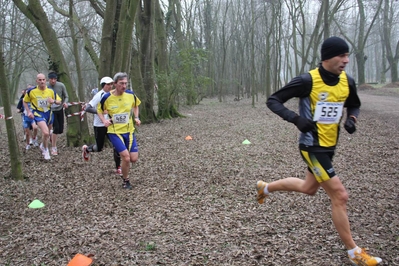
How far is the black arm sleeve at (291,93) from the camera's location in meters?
3.24

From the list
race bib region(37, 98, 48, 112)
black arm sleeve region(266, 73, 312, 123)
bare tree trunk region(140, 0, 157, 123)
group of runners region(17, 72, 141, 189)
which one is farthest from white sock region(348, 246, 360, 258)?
bare tree trunk region(140, 0, 157, 123)

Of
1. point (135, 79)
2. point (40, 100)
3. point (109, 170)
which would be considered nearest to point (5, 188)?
point (109, 170)

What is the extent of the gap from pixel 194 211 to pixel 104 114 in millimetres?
2478

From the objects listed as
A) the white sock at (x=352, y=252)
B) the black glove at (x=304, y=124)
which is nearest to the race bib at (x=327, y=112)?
the black glove at (x=304, y=124)

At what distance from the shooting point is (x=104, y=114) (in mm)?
6023

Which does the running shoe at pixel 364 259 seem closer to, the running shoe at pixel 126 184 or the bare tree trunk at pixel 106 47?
the running shoe at pixel 126 184

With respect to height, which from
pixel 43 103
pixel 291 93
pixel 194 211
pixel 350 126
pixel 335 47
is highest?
pixel 335 47

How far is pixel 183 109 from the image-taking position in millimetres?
23094

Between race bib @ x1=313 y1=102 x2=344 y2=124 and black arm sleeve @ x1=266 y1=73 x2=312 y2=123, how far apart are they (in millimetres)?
180

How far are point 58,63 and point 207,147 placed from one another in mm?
4557

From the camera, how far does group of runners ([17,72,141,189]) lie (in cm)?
583

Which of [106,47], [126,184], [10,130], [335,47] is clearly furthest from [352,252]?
[106,47]

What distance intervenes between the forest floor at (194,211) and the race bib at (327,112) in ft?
4.39

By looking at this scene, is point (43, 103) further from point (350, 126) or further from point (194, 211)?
point (350, 126)
